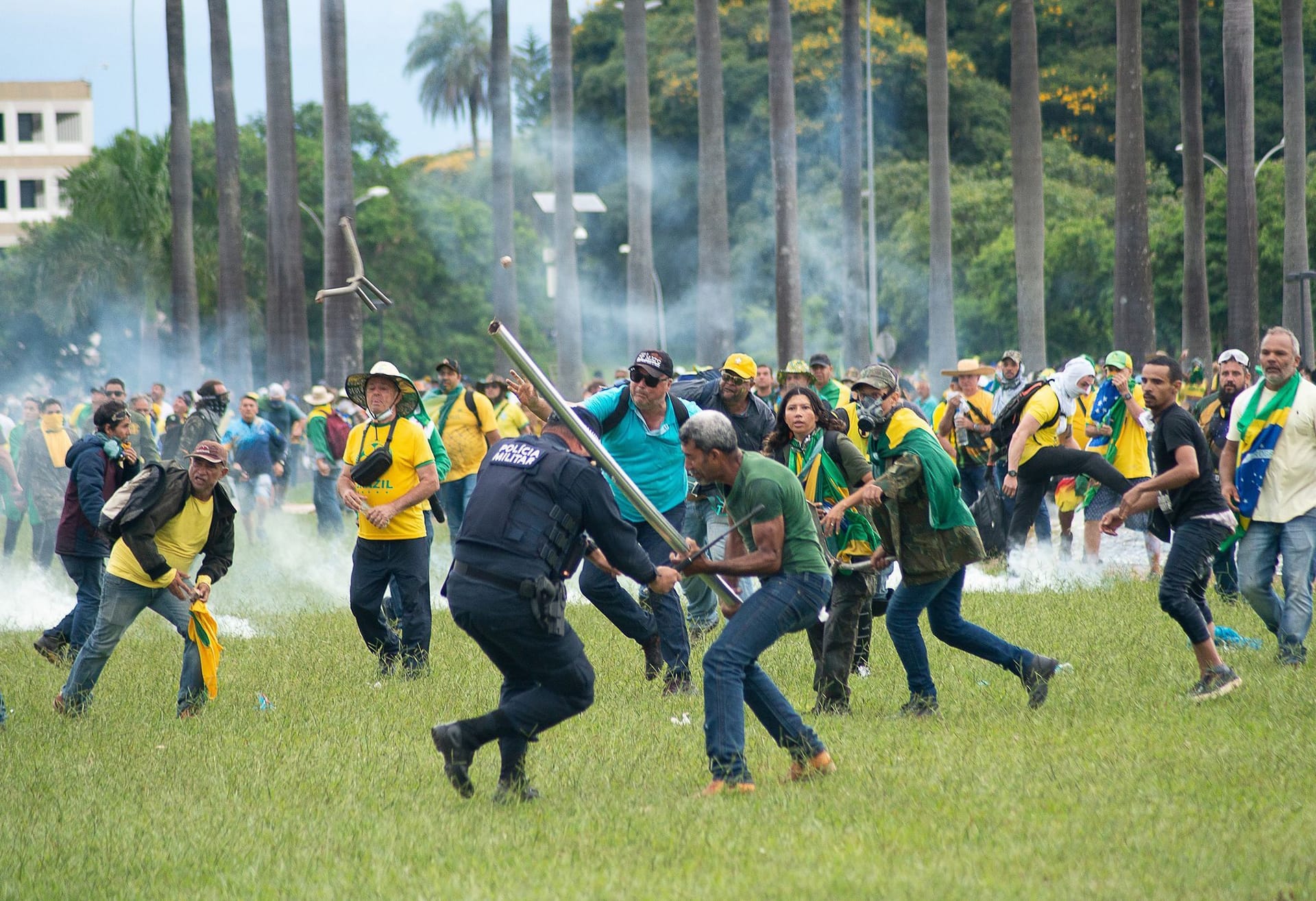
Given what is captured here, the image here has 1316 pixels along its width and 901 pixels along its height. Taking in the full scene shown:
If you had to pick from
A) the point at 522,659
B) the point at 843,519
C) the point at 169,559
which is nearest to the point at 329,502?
the point at 169,559

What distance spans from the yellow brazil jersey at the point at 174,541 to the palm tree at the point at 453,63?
94.8 metres

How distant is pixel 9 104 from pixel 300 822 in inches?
3390

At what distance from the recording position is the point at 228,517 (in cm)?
887

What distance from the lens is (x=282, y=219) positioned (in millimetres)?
28094

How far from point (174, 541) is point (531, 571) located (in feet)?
10.8

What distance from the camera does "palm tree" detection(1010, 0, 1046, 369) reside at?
82.4 ft

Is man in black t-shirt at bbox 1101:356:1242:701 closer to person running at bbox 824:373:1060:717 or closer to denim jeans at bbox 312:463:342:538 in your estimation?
person running at bbox 824:373:1060:717

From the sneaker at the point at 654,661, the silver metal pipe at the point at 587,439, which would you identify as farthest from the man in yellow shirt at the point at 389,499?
the silver metal pipe at the point at 587,439

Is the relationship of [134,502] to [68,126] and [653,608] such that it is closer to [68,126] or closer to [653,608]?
[653,608]

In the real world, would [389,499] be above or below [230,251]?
below

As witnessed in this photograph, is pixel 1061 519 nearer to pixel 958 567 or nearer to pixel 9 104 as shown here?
pixel 958 567

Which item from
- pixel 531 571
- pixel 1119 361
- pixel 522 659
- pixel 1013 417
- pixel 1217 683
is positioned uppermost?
pixel 1119 361

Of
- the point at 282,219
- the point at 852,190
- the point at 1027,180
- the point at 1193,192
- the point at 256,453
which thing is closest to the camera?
the point at 256,453

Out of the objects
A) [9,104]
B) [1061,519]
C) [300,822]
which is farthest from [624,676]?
[9,104]
